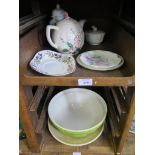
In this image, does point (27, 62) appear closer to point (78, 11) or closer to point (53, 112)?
point (53, 112)

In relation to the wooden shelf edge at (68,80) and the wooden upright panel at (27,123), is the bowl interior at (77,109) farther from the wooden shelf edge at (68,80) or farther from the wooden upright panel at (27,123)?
the wooden shelf edge at (68,80)

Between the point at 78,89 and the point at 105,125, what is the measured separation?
0.72 feet

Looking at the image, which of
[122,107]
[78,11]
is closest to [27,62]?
[122,107]

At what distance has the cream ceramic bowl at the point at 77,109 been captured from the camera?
79 cm

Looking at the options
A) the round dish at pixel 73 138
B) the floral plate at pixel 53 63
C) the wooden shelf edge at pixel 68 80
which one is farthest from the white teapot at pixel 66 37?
the round dish at pixel 73 138

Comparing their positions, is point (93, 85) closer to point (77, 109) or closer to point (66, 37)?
point (66, 37)

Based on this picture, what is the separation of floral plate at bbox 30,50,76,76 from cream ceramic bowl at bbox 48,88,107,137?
0.25m

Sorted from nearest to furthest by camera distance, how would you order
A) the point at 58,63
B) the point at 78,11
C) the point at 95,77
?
the point at 95,77, the point at 58,63, the point at 78,11

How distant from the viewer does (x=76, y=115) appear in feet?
2.80

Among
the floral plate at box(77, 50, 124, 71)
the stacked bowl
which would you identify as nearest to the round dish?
the stacked bowl

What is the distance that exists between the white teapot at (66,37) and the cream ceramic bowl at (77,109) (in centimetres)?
28

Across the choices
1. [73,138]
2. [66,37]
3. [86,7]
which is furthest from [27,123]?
[86,7]

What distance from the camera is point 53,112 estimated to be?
2.70ft

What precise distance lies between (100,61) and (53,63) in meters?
0.17
